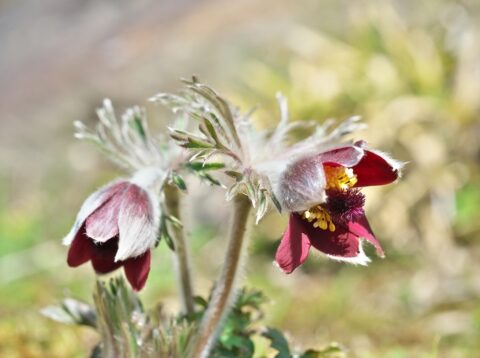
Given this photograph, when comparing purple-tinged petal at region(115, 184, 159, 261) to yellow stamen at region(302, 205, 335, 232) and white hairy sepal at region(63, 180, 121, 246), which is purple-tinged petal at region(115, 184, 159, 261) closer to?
white hairy sepal at region(63, 180, 121, 246)

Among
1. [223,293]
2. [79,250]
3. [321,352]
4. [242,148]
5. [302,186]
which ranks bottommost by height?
[321,352]

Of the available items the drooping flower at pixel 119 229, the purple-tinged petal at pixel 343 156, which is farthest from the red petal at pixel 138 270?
the purple-tinged petal at pixel 343 156

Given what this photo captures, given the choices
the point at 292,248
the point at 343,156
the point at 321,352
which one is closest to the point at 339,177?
the point at 343,156

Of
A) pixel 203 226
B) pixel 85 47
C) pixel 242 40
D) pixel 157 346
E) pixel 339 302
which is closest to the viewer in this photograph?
pixel 157 346

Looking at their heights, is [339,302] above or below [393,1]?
below

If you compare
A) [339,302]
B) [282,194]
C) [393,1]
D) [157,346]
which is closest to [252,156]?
[282,194]

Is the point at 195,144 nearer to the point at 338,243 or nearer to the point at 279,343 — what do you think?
the point at 338,243

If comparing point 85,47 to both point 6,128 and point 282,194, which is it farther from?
point 282,194

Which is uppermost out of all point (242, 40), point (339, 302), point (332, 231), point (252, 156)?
point (242, 40)
